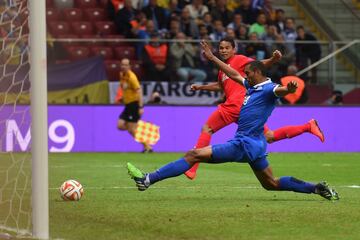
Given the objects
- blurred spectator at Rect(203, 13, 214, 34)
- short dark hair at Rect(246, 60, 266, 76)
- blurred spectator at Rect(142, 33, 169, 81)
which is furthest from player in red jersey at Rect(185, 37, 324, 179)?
blurred spectator at Rect(203, 13, 214, 34)

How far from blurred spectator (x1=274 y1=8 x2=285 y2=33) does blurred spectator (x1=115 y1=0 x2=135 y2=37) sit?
3.97 m

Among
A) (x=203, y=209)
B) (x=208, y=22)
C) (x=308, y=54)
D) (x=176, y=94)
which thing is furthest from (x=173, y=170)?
(x=208, y=22)

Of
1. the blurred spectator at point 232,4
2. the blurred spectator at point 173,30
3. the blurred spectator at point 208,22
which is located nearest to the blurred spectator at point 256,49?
the blurred spectator at point 208,22

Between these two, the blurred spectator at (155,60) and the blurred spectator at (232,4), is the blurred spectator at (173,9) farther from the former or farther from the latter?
the blurred spectator at (155,60)

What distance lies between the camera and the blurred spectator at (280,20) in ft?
83.9

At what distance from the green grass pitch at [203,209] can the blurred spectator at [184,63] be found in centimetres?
701

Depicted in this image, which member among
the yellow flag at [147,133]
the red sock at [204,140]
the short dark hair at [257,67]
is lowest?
the yellow flag at [147,133]

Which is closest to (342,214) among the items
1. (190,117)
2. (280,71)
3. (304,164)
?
(304,164)

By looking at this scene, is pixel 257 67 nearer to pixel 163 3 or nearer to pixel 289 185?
pixel 289 185

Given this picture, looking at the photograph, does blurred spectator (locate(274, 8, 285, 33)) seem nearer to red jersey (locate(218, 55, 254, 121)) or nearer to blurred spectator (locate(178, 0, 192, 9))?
blurred spectator (locate(178, 0, 192, 9))

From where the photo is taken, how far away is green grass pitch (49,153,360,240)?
8.00 metres

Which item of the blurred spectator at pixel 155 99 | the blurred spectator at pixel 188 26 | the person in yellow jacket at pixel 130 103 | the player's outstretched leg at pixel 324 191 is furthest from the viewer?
the blurred spectator at pixel 188 26

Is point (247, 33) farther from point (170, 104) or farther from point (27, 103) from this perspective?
point (27, 103)

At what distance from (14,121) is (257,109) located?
108 inches
